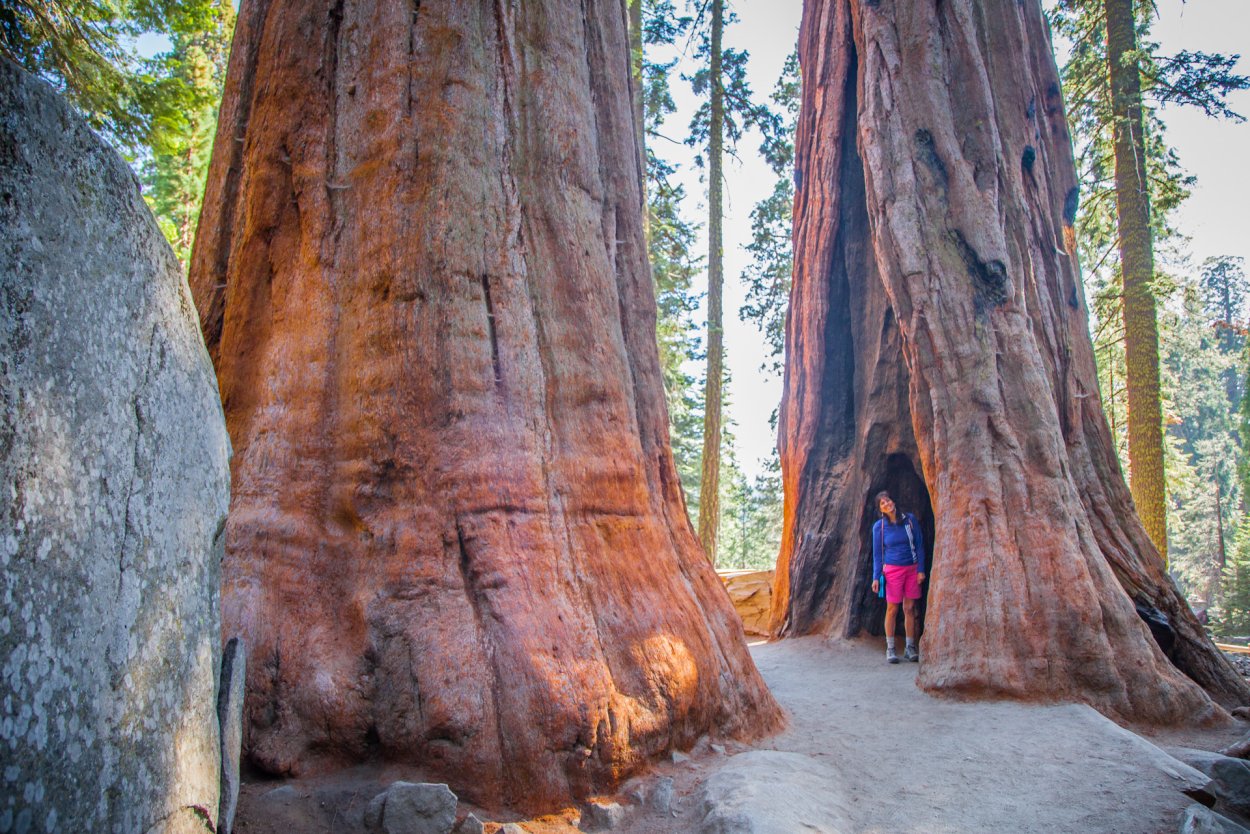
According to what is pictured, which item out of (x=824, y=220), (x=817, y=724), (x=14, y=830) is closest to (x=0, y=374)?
(x=14, y=830)

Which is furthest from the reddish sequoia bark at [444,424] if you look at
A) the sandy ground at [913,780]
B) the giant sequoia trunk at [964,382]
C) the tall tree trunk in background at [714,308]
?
the tall tree trunk in background at [714,308]

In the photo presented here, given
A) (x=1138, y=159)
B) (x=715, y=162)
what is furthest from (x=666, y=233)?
(x=1138, y=159)

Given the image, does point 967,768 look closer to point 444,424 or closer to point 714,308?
point 444,424

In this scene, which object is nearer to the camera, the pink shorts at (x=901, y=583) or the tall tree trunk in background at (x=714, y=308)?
the pink shorts at (x=901, y=583)

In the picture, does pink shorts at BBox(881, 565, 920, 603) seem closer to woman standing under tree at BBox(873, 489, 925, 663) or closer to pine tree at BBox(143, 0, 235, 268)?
woman standing under tree at BBox(873, 489, 925, 663)

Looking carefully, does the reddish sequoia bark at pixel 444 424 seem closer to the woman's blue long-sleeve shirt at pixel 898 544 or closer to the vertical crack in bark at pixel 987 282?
the woman's blue long-sleeve shirt at pixel 898 544

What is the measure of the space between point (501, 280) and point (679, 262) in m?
15.3

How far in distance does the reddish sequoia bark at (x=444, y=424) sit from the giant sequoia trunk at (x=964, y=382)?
8.81 ft

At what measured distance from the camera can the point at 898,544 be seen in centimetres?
825

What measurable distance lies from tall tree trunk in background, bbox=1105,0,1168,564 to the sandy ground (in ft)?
19.8

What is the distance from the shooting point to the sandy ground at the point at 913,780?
3217 mm

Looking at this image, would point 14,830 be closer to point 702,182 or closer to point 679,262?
point 702,182

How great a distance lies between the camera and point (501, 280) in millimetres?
4344

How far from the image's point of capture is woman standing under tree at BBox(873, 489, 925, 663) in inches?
318
